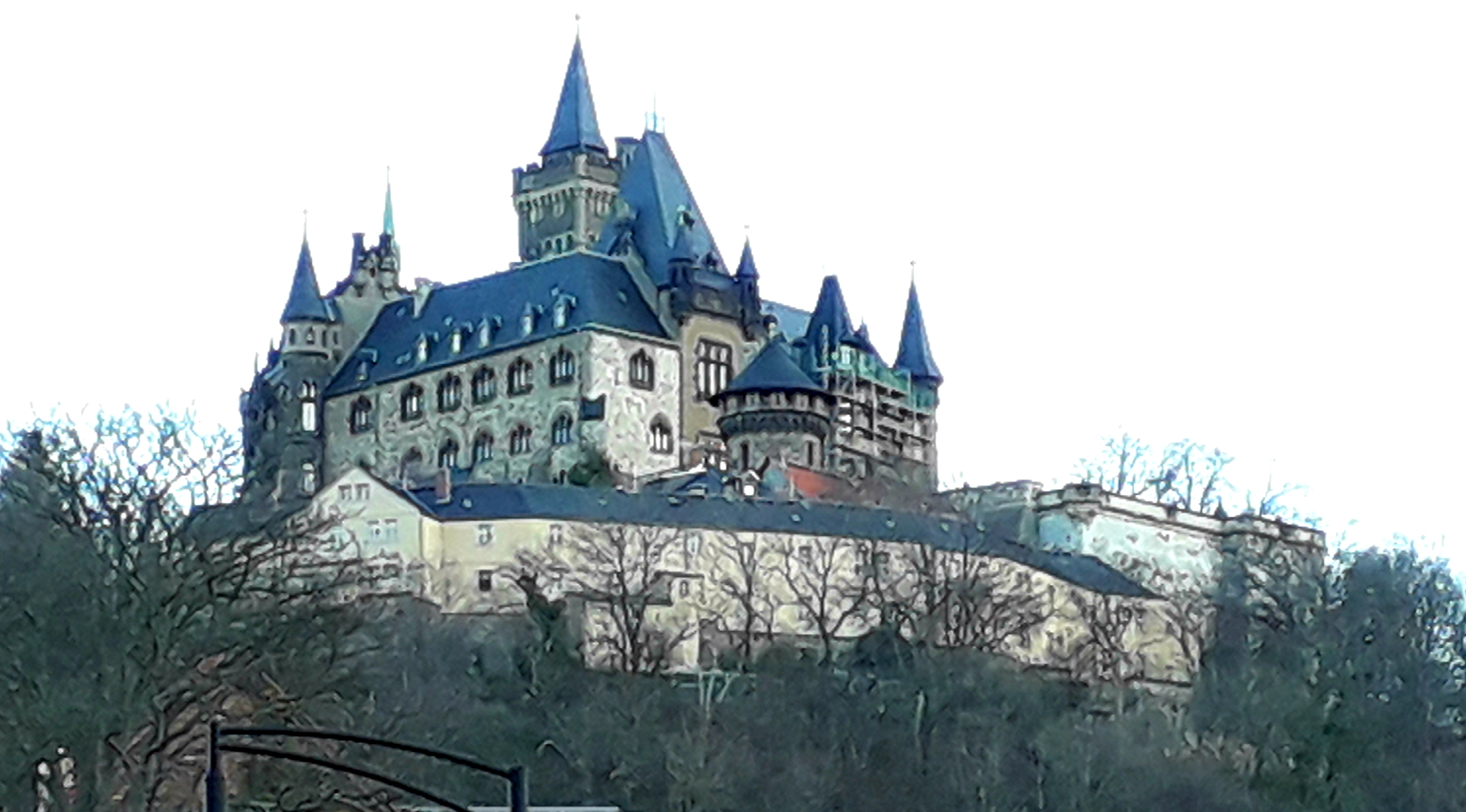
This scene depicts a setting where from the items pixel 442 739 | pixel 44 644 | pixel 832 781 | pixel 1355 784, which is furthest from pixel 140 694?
pixel 1355 784

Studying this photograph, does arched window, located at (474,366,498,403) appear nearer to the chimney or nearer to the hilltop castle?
the hilltop castle

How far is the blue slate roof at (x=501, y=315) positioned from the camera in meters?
105

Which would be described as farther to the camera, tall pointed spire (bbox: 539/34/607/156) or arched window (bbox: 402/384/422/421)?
tall pointed spire (bbox: 539/34/607/156)

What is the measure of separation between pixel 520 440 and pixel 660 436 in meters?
5.24

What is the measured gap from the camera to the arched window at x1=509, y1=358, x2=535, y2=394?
105 m

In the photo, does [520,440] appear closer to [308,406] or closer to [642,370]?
[642,370]

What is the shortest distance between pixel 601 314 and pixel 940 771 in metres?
41.9

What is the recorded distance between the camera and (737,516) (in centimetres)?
8931

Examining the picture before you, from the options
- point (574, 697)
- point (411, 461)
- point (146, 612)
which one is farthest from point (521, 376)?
point (146, 612)

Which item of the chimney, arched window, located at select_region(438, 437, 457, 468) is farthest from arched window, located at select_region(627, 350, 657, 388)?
the chimney

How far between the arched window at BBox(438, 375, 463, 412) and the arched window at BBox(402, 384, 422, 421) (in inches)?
38.2

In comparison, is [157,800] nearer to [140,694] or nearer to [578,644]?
[140,694]

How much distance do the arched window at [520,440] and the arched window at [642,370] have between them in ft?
13.9

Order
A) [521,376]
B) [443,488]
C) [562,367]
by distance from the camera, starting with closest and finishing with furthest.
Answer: [443,488]
[562,367]
[521,376]
